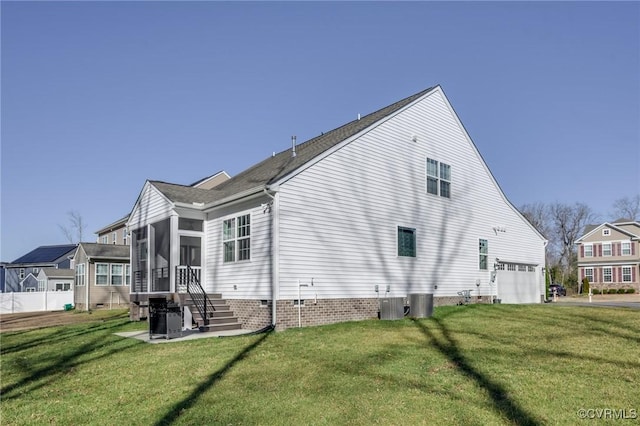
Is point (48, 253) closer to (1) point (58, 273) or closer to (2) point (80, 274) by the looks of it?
(1) point (58, 273)

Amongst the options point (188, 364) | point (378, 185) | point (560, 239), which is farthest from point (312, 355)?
point (560, 239)

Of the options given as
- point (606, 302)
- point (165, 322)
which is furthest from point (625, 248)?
point (165, 322)

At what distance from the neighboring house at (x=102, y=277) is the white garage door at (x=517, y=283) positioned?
24.3 m

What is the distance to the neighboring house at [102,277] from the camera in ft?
107

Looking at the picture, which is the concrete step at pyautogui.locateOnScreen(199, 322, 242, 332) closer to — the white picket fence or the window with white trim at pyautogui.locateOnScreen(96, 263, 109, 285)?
the window with white trim at pyautogui.locateOnScreen(96, 263, 109, 285)

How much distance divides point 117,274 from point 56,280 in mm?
17349

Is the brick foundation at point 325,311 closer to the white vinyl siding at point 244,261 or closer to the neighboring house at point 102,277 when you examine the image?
the white vinyl siding at point 244,261

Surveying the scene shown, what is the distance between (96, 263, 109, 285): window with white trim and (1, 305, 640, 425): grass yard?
21.4 m

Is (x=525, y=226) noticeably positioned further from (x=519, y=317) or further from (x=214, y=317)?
(x=214, y=317)

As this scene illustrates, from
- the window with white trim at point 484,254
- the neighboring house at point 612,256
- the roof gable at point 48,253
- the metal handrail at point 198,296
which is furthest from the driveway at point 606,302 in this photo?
the roof gable at point 48,253

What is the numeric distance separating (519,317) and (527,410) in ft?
31.1

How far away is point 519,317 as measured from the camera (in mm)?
14664

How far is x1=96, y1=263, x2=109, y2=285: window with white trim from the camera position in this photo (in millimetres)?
32938

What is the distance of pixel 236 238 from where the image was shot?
50.3 feet
